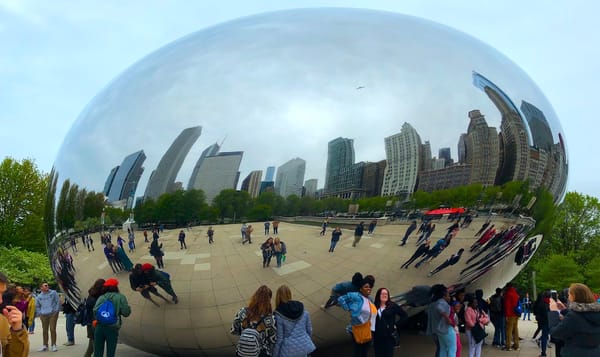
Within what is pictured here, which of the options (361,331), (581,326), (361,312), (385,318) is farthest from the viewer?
(385,318)

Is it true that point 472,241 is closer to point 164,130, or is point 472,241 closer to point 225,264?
point 225,264

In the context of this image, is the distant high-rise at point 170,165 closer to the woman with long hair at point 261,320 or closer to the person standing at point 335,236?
the woman with long hair at point 261,320

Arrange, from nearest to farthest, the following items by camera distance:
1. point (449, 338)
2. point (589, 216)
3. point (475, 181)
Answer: point (475, 181)
point (449, 338)
point (589, 216)

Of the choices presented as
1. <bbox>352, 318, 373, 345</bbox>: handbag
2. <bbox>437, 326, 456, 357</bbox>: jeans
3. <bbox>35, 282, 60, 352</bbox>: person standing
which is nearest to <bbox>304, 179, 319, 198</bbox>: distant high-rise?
<bbox>352, 318, 373, 345</bbox>: handbag

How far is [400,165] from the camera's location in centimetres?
504

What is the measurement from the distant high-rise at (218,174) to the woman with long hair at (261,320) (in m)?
1.08

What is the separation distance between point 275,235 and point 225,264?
0.60m

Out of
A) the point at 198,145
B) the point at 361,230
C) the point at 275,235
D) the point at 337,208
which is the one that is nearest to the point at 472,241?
the point at 361,230

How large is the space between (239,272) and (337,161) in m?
1.53

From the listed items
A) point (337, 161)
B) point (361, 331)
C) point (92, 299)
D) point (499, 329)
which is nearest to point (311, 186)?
point (337, 161)

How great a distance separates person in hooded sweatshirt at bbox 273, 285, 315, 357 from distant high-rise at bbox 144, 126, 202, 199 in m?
1.69

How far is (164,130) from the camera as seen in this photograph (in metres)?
5.24

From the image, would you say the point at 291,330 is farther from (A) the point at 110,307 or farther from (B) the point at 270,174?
(A) the point at 110,307

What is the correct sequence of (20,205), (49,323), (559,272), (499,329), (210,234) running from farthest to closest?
(559,272), (20,205), (49,323), (499,329), (210,234)
